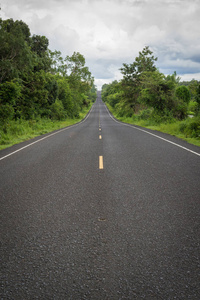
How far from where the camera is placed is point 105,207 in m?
4.34

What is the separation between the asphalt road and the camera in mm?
2410

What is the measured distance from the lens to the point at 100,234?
3.41 metres

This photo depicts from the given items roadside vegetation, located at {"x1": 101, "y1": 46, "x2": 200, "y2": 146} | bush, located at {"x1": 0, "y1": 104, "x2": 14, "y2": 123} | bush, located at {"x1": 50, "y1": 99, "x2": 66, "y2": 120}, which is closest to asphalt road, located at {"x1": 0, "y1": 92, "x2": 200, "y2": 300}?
roadside vegetation, located at {"x1": 101, "y1": 46, "x2": 200, "y2": 146}

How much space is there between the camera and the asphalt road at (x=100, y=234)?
7.91 ft

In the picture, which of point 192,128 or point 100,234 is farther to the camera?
point 192,128

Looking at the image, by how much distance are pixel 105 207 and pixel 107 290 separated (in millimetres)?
2030

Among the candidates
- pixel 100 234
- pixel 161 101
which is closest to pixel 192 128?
pixel 161 101

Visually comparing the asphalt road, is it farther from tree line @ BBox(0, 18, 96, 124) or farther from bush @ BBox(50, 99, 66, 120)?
bush @ BBox(50, 99, 66, 120)

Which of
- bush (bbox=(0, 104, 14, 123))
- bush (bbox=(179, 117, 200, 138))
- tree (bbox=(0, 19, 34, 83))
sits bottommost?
bush (bbox=(179, 117, 200, 138))

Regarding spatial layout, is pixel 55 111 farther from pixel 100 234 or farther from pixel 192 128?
pixel 100 234

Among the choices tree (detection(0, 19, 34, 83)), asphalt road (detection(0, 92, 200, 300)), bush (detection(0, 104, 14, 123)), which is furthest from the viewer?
bush (detection(0, 104, 14, 123))

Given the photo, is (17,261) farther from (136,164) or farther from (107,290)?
(136,164)

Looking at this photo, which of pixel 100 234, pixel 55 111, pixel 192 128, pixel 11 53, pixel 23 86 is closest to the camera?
pixel 100 234

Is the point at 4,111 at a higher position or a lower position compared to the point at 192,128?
higher
